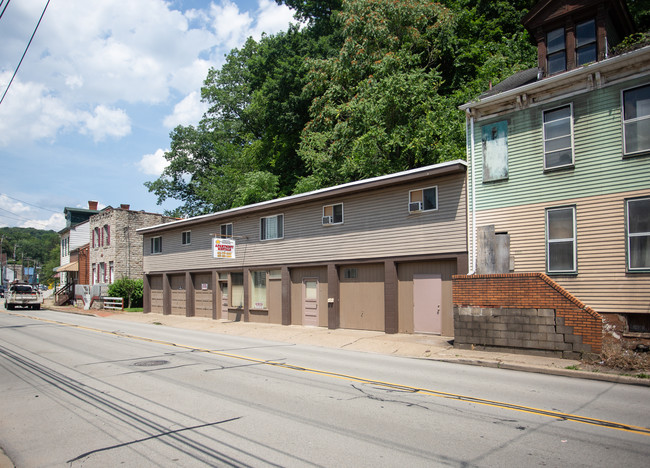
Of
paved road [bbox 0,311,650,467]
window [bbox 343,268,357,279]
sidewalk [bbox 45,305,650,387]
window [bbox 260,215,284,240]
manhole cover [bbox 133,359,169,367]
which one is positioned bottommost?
sidewalk [bbox 45,305,650,387]

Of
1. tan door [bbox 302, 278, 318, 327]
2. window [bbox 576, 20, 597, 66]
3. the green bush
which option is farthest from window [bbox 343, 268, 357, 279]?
the green bush

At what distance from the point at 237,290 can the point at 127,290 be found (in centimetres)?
1656

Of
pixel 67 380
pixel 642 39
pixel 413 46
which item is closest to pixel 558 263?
pixel 642 39

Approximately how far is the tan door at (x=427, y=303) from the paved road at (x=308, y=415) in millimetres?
4980

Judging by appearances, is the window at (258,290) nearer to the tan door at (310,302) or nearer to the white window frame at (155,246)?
the tan door at (310,302)

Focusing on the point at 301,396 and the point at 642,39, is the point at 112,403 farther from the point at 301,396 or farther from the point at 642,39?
the point at 642,39

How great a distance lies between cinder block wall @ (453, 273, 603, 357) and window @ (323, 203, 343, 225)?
767 cm

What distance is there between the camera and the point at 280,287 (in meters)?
24.2

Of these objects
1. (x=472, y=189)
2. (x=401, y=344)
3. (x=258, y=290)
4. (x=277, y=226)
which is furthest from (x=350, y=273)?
(x=258, y=290)

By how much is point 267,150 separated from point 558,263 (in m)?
35.1

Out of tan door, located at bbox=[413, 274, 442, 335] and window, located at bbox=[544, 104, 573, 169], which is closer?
window, located at bbox=[544, 104, 573, 169]

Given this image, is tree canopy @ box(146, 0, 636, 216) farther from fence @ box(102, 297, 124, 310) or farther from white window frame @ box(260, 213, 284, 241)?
fence @ box(102, 297, 124, 310)

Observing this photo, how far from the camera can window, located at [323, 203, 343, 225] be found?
21.1 metres

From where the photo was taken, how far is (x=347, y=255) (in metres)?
20.5
